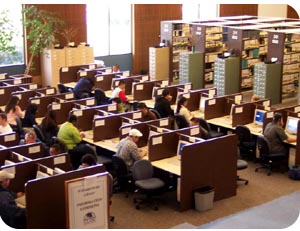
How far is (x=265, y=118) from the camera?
10555 mm

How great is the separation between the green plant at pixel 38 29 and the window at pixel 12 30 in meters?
0.24

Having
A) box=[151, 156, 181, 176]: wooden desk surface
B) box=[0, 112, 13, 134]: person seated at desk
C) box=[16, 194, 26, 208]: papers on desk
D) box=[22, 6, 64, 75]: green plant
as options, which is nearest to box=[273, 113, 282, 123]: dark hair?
box=[151, 156, 181, 176]: wooden desk surface

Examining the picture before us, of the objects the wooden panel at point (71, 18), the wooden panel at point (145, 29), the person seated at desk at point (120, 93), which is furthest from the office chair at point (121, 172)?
the wooden panel at point (145, 29)

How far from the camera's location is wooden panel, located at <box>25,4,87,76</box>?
17.1 meters

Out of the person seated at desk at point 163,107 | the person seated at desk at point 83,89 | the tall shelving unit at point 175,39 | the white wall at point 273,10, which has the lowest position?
the person seated at desk at point 163,107

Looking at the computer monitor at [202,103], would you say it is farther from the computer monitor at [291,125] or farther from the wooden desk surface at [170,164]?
the wooden desk surface at [170,164]

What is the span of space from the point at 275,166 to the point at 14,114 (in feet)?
15.4

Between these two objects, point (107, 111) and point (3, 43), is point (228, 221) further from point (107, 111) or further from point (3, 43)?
point (3, 43)

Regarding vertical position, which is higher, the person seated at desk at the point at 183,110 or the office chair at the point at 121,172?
the person seated at desk at the point at 183,110

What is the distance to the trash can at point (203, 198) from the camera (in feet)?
27.8

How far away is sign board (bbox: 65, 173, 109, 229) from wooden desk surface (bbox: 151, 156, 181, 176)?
162 cm

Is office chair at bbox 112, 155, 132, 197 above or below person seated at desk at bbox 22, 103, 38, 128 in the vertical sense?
below

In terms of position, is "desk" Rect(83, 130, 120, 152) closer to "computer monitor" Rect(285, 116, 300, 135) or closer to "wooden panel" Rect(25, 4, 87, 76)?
"computer monitor" Rect(285, 116, 300, 135)

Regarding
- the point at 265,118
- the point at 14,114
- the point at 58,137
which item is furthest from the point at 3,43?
the point at 265,118
